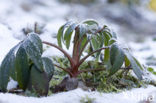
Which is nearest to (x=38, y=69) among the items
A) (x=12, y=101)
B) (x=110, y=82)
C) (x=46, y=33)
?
(x=12, y=101)

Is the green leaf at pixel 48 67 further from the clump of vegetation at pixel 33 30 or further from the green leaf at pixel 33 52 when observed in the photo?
the clump of vegetation at pixel 33 30

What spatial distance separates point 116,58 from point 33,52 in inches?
12.9

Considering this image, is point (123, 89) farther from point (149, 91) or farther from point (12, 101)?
point (12, 101)

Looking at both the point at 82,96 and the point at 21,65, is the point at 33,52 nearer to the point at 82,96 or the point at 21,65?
the point at 21,65

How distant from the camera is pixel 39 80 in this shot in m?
0.92

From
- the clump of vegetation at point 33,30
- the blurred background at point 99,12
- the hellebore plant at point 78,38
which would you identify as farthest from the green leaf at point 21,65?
the blurred background at point 99,12

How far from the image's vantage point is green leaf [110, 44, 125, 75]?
93cm

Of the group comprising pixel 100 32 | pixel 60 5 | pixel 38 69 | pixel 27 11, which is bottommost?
pixel 38 69

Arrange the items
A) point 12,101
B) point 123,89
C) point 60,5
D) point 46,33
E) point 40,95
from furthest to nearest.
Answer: point 60,5 → point 46,33 → point 123,89 → point 40,95 → point 12,101

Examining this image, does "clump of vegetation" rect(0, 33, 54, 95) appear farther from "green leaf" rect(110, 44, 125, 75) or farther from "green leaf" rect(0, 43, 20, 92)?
"green leaf" rect(110, 44, 125, 75)

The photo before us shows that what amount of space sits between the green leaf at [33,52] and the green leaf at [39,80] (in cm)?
2

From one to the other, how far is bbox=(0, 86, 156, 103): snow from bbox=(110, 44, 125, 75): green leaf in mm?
109

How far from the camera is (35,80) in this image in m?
0.92

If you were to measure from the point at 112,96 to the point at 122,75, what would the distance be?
30cm
